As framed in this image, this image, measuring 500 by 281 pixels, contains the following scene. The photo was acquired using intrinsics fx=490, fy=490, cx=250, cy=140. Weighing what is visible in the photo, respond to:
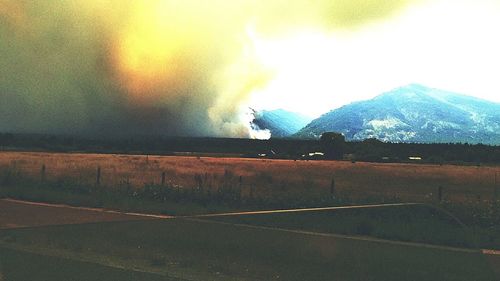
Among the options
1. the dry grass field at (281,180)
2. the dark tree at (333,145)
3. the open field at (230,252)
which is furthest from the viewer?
the dark tree at (333,145)

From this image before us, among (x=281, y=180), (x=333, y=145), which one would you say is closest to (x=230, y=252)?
(x=281, y=180)

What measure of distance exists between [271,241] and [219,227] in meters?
2.04

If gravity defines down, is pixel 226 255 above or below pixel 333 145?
below

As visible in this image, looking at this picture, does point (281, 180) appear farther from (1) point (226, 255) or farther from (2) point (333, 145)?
(2) point (333, 145)

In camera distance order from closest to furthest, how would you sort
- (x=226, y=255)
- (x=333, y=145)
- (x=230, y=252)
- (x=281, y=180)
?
(x=226, y=255) → (x=230, y=252) → (x=281, y=180) → (x=333, y=145)

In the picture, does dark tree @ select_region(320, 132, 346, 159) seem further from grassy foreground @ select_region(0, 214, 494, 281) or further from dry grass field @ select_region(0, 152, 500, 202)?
grassy foreground @ select_region(0, 214, 494, 281)

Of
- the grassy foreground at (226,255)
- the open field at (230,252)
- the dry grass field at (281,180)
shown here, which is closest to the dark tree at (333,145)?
the dry grass field at (281,180)

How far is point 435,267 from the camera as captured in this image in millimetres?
8344

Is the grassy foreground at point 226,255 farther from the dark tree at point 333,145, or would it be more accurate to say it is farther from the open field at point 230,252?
the dark tree at point 333,145

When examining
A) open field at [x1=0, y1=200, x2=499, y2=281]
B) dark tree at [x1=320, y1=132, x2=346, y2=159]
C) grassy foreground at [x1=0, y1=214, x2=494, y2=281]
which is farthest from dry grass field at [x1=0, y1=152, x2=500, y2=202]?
dark tree at [x1=320, y1=132, x2=346, y2=159]

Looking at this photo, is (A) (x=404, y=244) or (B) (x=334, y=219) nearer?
(A) (x=404, y=244)

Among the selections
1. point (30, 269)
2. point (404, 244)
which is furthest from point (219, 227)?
point (30, 269)

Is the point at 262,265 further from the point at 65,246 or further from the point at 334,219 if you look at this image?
the point at 334,219

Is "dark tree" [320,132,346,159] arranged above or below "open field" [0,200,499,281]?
above
